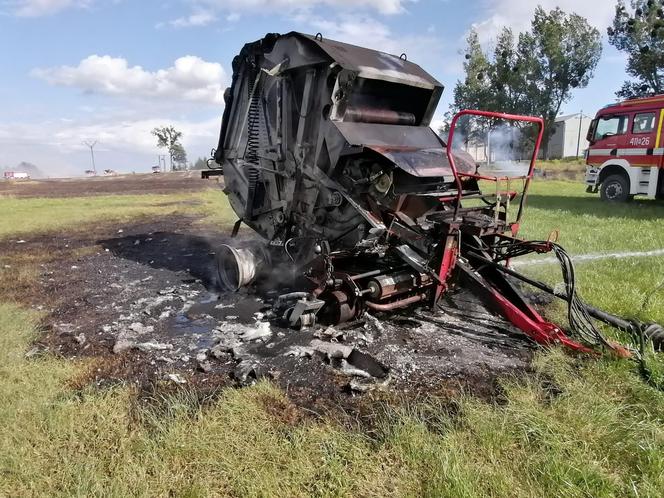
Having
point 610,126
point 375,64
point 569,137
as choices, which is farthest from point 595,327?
point 569,137

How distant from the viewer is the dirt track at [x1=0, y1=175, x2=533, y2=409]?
3477 mm

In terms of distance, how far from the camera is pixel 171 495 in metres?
2.27

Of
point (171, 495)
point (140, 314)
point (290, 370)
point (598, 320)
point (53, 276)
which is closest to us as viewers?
point (171, 495)

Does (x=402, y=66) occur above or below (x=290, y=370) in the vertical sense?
above

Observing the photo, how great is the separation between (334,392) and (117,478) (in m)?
1.46

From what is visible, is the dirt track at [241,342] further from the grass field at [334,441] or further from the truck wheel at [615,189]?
the truck wheel at [615,189]

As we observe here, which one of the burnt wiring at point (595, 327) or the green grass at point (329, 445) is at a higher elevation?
the burnt wiring at point (595, 327)

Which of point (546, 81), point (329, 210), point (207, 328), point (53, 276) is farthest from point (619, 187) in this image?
point (546, 81)

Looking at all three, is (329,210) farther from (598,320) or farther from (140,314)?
(598,320)

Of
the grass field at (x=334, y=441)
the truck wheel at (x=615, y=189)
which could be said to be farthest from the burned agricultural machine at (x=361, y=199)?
the truck wheel at (x=615, y=189)

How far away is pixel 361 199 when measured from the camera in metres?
4.72

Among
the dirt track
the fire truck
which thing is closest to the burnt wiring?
the dirt track

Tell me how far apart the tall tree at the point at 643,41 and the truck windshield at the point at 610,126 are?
20665 mm

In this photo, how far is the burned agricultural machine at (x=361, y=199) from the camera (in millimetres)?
4242
